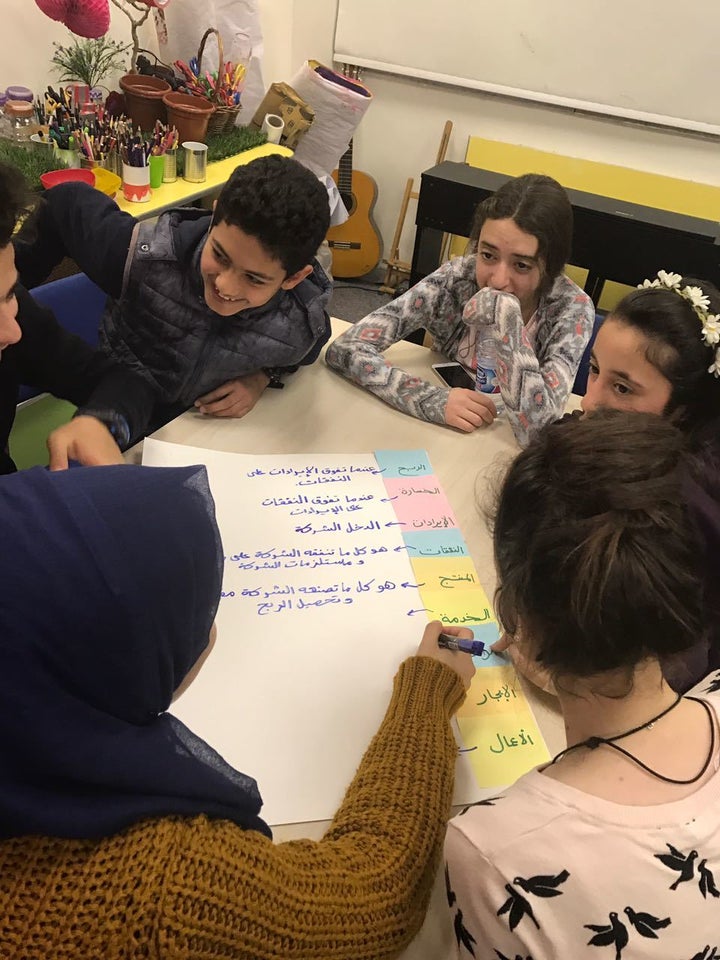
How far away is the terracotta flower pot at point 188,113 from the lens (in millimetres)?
2262

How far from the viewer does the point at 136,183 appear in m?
2.04

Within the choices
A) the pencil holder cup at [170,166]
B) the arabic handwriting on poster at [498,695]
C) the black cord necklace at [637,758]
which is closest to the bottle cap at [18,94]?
the pencil holder cup at [170,166]

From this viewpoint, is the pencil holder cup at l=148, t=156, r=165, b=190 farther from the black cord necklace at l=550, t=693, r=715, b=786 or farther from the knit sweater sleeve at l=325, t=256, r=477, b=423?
the black cord necklace at l=550, t=693, r=715, b=786

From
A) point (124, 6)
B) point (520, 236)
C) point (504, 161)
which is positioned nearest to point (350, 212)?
point (504, 161)

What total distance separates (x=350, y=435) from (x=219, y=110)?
1769mm

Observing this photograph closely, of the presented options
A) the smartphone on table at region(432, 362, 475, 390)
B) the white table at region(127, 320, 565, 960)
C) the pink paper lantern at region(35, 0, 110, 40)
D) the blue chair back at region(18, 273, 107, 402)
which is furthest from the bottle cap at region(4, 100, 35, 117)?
the smartphone on table at region(432, 362, 475, 390)

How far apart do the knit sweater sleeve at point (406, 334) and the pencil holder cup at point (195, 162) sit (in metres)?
1.07

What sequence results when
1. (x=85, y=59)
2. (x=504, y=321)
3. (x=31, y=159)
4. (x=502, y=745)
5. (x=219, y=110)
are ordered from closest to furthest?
(x=502, y=745) < (x=504, y=321) < (x=31, y=159) < (x=85, y=59) < (x=219, y=110)

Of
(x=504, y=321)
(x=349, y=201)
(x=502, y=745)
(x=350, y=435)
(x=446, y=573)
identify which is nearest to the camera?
(x=502, y=745)

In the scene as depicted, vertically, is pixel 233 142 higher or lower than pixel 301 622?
higher

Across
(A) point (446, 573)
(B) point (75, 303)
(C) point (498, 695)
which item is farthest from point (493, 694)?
(B) point (75, 303)

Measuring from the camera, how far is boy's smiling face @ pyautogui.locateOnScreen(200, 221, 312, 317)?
1.17 m

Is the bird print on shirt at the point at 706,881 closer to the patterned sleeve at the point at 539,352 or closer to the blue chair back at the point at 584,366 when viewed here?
the patterned sleeve at the point at 539,352

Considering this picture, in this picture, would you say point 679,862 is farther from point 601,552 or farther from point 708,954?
point 601,552
